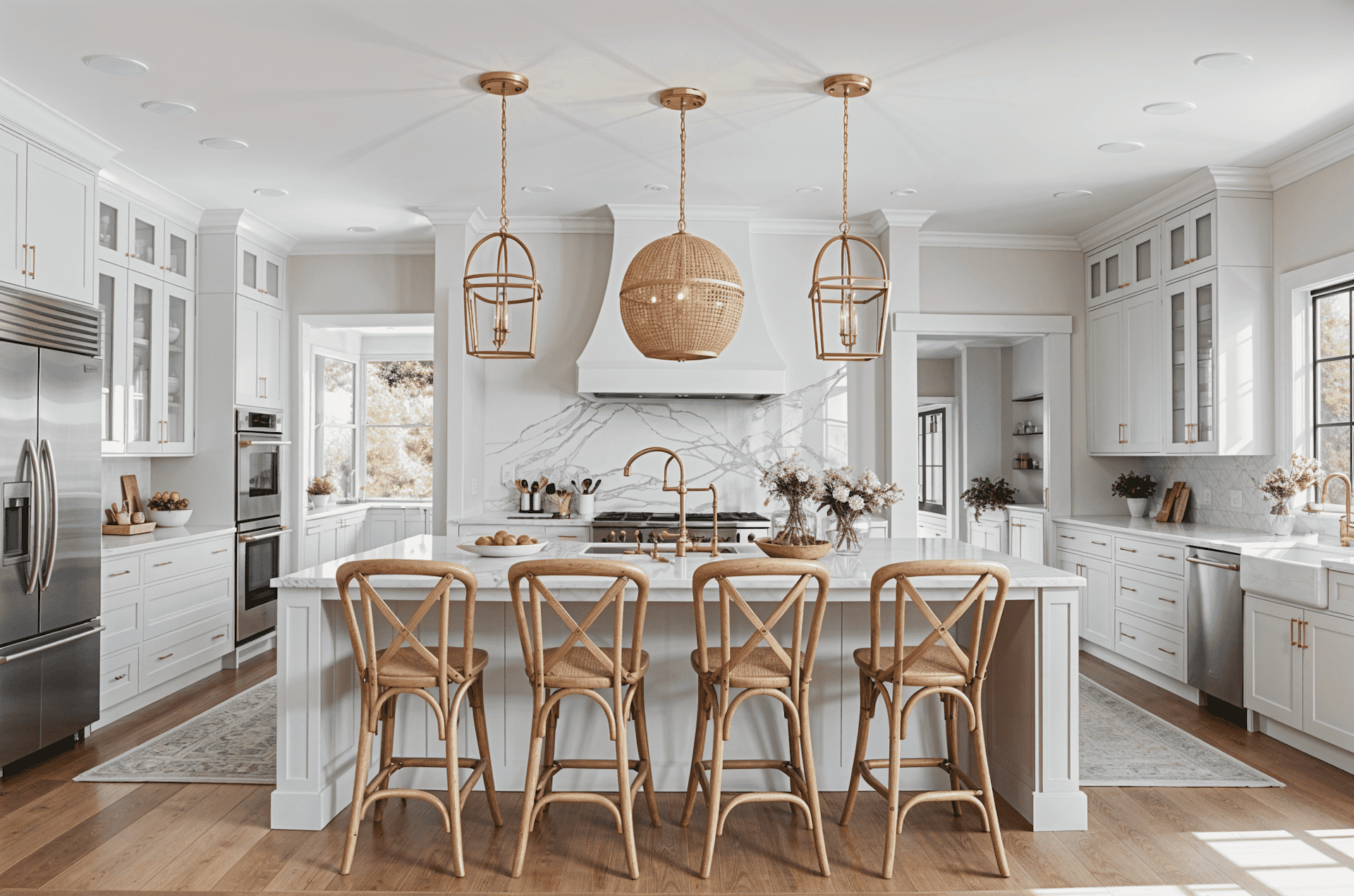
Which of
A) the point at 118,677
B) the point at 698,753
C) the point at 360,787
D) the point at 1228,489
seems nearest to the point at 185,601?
the point at 118,677

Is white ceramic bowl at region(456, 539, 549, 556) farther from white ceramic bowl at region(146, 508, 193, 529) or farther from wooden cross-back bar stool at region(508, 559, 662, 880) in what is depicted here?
white ceramic bowl at region(146, 508, 193, 529)

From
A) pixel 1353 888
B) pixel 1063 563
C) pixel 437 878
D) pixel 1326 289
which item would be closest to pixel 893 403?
pixel 1063 563

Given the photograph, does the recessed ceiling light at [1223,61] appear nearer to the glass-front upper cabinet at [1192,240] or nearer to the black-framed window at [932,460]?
the glass-front upper cabinet at [1192,240]

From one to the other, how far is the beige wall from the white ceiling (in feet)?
2.40

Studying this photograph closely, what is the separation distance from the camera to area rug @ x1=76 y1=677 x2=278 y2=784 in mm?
3496

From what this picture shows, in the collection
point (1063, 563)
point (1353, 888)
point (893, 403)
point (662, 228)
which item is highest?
point (662, 228)

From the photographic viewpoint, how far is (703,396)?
18.1ft

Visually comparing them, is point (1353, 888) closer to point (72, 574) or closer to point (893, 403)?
point (893, 403)

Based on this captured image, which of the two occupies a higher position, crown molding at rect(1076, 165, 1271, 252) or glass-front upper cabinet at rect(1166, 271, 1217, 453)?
crown molding at rect(1076, 165, 1271, 252)

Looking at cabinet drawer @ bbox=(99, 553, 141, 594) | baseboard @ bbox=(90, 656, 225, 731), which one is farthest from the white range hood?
baseboard @ bbox=(90, 656, 225, 731)

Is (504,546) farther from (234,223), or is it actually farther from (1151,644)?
(1151,644)

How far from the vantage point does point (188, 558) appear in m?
4.84

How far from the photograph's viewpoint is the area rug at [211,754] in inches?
138

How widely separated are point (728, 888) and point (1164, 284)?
4316 millimetres
